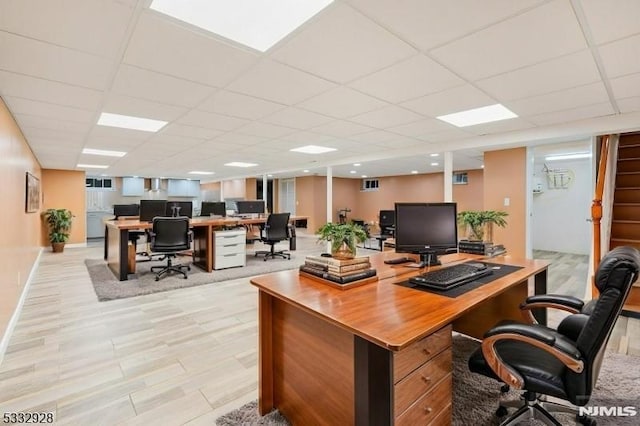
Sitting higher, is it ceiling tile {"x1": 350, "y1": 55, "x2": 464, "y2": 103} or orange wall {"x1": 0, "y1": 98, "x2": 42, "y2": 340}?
ceiling tile {"x1": 350, "y1": 55, "x2": 464, "y2": 103}

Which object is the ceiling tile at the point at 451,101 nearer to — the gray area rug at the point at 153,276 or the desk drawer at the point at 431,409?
the gray area rug at the point at 153,276

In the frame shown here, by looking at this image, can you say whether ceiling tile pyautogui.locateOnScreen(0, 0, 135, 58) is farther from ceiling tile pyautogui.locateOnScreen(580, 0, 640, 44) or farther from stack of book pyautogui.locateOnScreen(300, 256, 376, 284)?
ceiling tile pyautogui.locateOnScreen(580, 0, 640, 44)

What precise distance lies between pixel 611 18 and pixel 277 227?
5.66 metres

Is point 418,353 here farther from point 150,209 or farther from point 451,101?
point 150,209

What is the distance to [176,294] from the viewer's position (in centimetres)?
411

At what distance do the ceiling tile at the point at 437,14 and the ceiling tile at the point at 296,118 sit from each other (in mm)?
1752

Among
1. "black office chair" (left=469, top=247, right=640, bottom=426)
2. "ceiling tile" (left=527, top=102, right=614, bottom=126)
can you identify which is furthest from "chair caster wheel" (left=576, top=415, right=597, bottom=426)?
"ceiling tile" (left=527, top=102, right=614, bottom=126)

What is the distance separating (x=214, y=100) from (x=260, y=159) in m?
4.23

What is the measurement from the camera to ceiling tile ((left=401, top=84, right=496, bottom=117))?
2881 millimetres

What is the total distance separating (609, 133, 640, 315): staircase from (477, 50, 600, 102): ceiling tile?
248 cm

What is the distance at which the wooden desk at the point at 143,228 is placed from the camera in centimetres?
465

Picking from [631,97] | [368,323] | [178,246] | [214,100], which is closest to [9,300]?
[178,246]

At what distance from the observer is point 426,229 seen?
2.26 m

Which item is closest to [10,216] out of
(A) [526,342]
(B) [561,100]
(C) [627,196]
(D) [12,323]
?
(D) [12,323]
